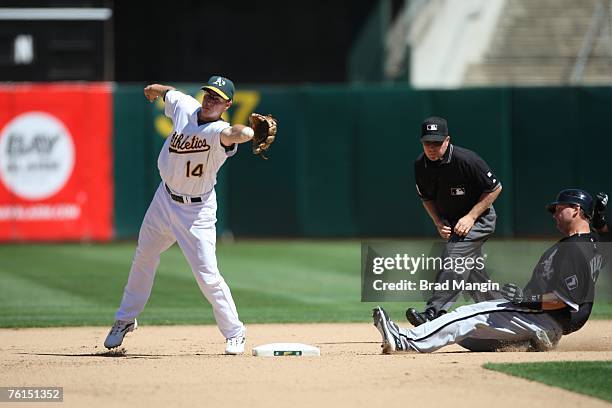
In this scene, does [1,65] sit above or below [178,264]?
above

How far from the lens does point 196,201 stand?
26.8 ft

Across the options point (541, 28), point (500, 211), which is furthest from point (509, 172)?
point (541, 28)

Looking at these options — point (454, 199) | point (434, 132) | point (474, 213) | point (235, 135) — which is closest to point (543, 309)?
point (474, 213)

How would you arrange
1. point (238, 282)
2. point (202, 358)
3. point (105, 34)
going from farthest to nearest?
point (105, 34) < point (238, 282) < point (202, 358)

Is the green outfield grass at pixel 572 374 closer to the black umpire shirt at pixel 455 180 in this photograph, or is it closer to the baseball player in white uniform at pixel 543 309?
the baseball player in white uniform at pixel 543 309

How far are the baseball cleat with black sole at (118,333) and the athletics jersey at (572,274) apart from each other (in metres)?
2.99

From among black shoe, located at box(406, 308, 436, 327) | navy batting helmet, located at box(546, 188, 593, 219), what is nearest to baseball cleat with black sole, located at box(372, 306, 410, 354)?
black shoe, located at box(406, 308, 436, 327)

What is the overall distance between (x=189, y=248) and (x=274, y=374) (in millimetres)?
1313

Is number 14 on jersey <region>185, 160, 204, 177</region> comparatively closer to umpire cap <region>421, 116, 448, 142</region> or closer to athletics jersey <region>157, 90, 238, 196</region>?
athletics jersey <region>157, 90, 238, 196</region>

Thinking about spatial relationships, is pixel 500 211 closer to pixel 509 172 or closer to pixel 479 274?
pixel 509 172

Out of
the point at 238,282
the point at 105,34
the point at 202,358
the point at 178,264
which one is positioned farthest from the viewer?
the point at 105,34

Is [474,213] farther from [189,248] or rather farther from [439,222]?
[189,248]

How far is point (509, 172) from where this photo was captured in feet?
63.6

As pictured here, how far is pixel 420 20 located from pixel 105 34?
333 inches
